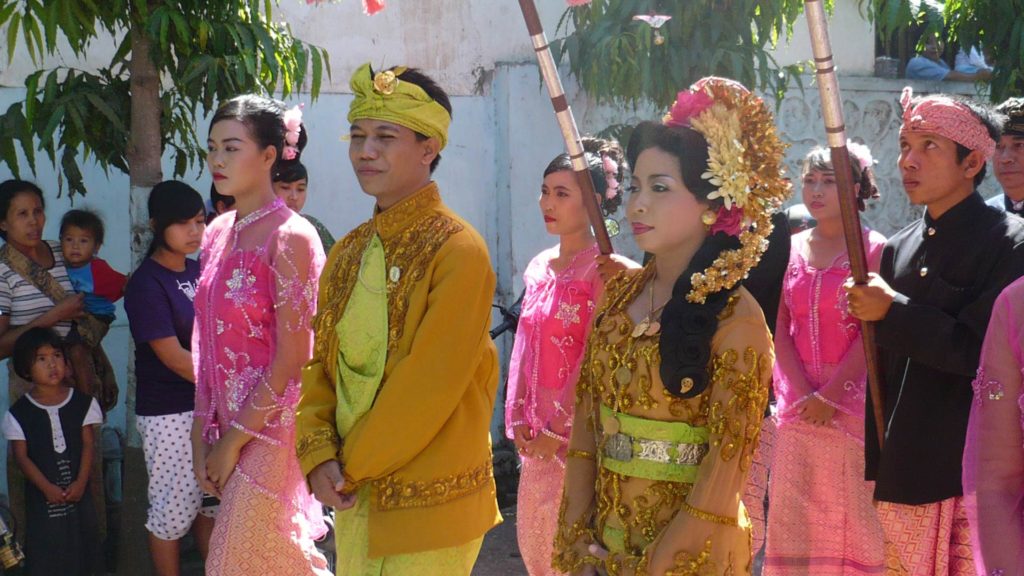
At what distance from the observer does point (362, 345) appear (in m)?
3.65

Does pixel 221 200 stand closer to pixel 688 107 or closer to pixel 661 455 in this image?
pixel 688 107

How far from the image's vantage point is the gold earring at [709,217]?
3.24m

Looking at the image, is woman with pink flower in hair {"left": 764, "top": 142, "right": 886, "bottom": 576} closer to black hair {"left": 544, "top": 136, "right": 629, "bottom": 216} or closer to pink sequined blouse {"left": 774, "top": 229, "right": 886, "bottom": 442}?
pink sequined blouse {"left": 774, "top": 229, "right": 886, "bottom": 442}

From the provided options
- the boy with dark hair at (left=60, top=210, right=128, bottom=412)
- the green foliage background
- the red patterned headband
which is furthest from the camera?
the boy with dark hair at (left=60, top=210, right=128, bottom=412)

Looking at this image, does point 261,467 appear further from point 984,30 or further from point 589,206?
point 984,30

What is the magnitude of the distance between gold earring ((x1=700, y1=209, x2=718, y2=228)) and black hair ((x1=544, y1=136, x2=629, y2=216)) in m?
1.79

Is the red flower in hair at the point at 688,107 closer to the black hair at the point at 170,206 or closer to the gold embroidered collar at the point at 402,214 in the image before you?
the gold embroidered collar at the point at 402,214

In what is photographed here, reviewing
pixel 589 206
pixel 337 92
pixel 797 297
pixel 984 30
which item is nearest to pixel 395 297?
pixel 589 206

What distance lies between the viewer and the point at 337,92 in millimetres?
7859

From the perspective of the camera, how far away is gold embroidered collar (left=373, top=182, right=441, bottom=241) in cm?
376

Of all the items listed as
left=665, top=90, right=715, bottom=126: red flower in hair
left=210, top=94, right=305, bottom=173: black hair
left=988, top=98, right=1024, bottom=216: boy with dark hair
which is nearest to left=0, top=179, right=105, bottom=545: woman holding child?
left=210, top=94, right=305, bottom=173: black hair

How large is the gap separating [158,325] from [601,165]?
1998mm

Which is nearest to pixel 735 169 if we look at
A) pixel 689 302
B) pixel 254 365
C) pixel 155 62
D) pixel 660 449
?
pixel 689 302

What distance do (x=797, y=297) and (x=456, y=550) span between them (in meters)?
2.24
